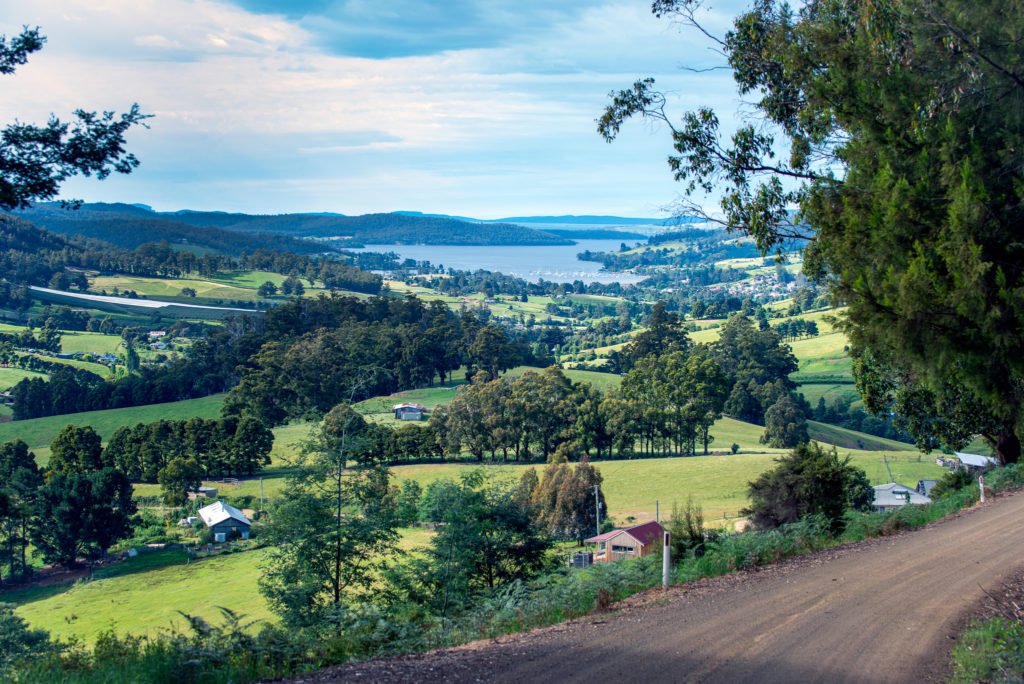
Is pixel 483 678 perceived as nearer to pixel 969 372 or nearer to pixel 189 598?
pixel 969 372

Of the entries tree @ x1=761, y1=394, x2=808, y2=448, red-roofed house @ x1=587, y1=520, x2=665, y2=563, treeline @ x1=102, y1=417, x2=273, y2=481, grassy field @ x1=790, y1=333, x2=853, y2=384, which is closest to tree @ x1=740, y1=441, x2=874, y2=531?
red-roofed house @ x1=587, y1=520, x2=665, y2=563

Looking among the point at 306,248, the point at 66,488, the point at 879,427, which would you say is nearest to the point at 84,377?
the point at 66,488

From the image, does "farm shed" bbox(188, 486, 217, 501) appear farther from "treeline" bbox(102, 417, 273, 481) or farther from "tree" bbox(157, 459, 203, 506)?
"treeline" bbox(102, 417, 273, 481)

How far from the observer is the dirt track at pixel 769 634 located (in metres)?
5.09

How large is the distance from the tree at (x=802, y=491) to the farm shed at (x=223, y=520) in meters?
28.8

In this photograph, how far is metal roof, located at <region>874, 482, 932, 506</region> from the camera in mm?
28703

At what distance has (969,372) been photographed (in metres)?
8.43

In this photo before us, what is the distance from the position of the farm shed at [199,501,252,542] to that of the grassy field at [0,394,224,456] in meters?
23.9

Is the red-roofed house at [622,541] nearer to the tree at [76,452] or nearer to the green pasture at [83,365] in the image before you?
the tree at [76,452]

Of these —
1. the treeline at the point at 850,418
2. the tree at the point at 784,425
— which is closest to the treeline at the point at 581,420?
the tree at the point at 784,425

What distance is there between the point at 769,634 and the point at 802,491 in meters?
5.42

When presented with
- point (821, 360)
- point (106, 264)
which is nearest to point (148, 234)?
point (106, 264)

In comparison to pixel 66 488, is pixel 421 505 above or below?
above

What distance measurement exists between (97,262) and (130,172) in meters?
139
